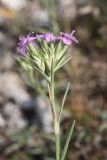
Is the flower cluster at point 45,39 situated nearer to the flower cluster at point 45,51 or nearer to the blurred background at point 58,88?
the flower cluster at point 45,51

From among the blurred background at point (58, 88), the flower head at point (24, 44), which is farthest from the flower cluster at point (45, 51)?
the blurred background at point (58, 88)

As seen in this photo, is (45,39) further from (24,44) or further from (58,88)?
(58,88)

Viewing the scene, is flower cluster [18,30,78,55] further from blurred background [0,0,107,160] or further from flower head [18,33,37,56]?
blurred background [0,0,107,160]

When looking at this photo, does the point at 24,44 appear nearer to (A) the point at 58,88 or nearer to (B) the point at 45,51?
(B) the point at 45,51

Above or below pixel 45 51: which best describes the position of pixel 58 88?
above

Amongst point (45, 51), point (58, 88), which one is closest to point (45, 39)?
point (45, 51)

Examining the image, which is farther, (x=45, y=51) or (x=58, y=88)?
(x=58, y=88)
